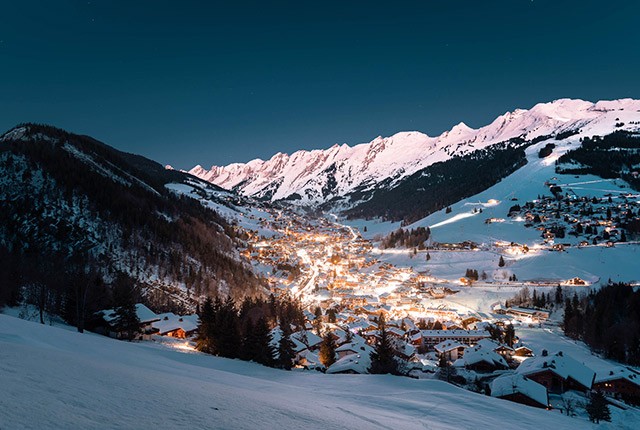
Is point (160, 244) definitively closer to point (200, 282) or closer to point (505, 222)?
point (200, 282)

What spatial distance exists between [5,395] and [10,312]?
3661cm

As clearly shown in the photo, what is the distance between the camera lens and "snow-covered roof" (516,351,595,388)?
36312 mm

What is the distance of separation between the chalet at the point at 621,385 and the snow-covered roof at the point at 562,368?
189 centimetres

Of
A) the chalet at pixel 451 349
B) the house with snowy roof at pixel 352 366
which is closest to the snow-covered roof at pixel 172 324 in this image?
the house with snowy roof at pixel 352 366

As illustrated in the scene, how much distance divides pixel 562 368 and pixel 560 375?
53.4 inches

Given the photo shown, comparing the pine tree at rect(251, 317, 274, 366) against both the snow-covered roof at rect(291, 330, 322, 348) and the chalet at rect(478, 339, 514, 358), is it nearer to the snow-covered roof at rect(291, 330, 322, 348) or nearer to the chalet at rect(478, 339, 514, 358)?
the snow-covered roof at rect(291, 330, 322, 348)

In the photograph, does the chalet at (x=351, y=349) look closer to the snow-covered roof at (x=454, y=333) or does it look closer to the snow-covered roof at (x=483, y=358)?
the snow-covered roof at (x=483, y=358)

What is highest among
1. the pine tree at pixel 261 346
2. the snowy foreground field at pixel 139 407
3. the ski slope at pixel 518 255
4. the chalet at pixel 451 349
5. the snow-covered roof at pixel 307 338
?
the ski slope at pixel 518 255

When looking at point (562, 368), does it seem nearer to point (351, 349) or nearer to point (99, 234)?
point (351, 349)

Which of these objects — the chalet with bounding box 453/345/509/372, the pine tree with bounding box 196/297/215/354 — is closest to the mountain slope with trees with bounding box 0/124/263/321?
the pine tree with bounding box 196/297/215/354

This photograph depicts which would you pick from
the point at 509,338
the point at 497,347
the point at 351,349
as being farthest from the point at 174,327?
the point at 509,338

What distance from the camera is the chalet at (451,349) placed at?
5644 centimetres

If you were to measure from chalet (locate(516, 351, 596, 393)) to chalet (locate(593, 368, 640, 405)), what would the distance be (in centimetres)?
207

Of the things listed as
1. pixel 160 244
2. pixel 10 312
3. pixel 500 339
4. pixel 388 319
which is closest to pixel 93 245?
pixel 160 244
